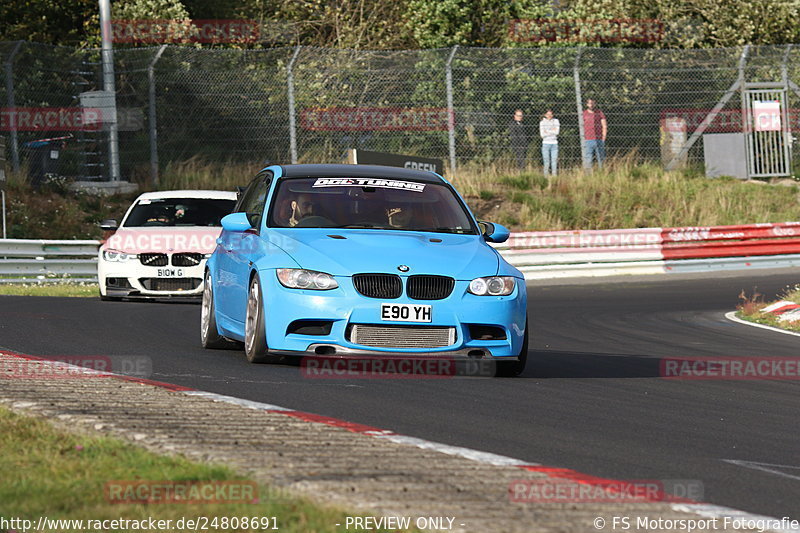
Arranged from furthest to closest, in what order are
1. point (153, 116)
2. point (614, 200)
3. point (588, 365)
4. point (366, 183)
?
point (614, 200)
point (153, 116)
point (588, 365)
point (366, 183)

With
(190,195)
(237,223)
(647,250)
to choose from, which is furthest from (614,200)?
(237,223)

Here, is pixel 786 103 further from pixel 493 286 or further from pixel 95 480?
pixel 95 480

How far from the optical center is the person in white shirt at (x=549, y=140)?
97.2ft

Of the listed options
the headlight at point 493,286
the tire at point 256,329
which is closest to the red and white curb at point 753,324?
the headlight at point 493,286

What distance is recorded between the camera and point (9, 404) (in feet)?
22.9

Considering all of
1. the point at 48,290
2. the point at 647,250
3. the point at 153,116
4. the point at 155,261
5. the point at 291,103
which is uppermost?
the point at 291,103

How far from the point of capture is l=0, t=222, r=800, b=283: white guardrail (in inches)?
1048

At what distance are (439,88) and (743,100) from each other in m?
7.51

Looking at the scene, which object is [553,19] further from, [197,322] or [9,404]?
[9,404]

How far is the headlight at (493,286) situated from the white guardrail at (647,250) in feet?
53.0

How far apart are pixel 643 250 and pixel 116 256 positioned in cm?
1231

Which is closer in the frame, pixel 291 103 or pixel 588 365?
pixel 588 365

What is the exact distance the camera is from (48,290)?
21406mm

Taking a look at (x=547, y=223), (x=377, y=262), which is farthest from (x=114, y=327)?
(x=547, y=223)
